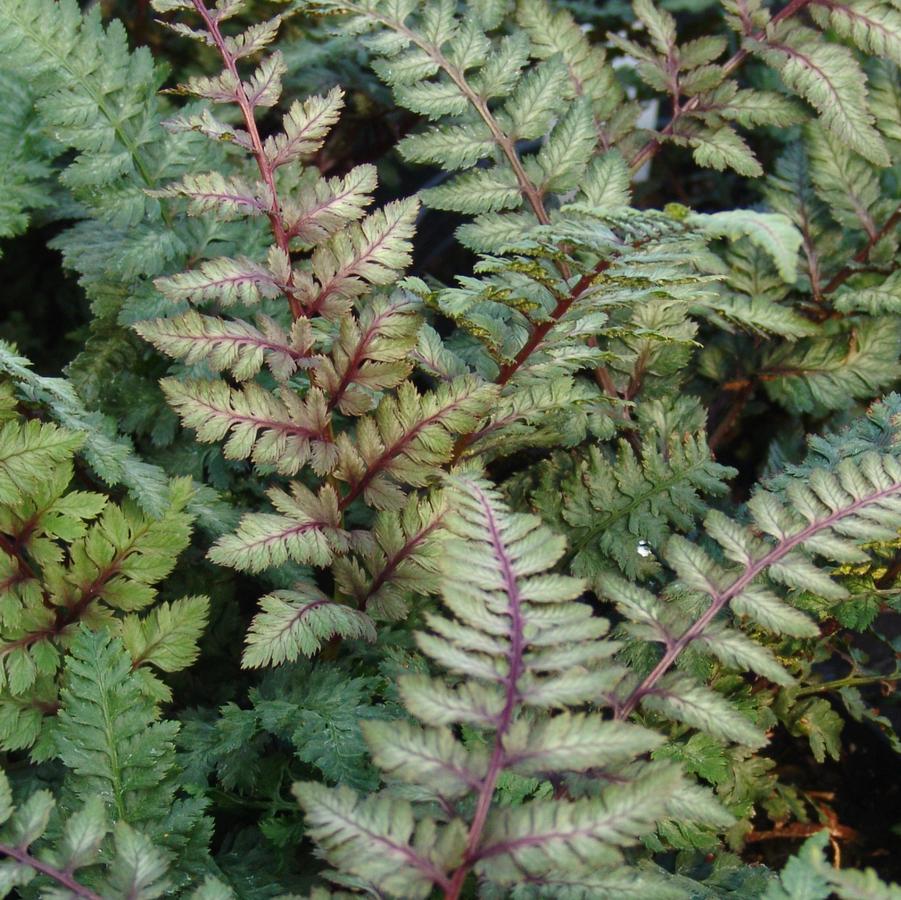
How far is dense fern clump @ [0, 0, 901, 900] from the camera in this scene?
0.77 m

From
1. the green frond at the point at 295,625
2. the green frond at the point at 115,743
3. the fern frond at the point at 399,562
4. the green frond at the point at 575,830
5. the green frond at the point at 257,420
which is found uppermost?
the green frond at the point at 257,420

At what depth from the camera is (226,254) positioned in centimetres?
130

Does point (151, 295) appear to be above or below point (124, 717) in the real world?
above

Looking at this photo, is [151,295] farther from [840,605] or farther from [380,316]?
[840,605]

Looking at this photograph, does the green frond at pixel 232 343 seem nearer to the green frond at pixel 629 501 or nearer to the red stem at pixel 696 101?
the green frond at pixel 629 501

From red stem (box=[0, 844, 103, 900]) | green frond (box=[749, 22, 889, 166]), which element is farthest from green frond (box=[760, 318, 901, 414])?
red stem (box=[0, 844, 103, 900])

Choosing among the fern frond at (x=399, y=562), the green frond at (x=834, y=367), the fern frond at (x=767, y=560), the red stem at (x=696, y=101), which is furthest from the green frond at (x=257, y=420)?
the green frond at (x=834, y=367)

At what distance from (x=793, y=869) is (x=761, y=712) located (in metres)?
0.39

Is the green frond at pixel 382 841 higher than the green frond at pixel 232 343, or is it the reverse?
the green frond at pixel 232 343

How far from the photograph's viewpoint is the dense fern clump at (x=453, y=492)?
769mm

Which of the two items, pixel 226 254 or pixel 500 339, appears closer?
pixel 500 339

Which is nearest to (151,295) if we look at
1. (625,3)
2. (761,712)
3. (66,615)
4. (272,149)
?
(272,149)

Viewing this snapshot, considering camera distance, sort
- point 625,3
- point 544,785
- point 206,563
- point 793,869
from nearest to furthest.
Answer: point 793,869 < point 544,785 < point 206,563 < point 625,3

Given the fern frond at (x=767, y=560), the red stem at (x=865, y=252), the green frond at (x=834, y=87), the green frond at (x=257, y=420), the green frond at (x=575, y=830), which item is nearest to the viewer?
the green frond at (x=575, y=830)
